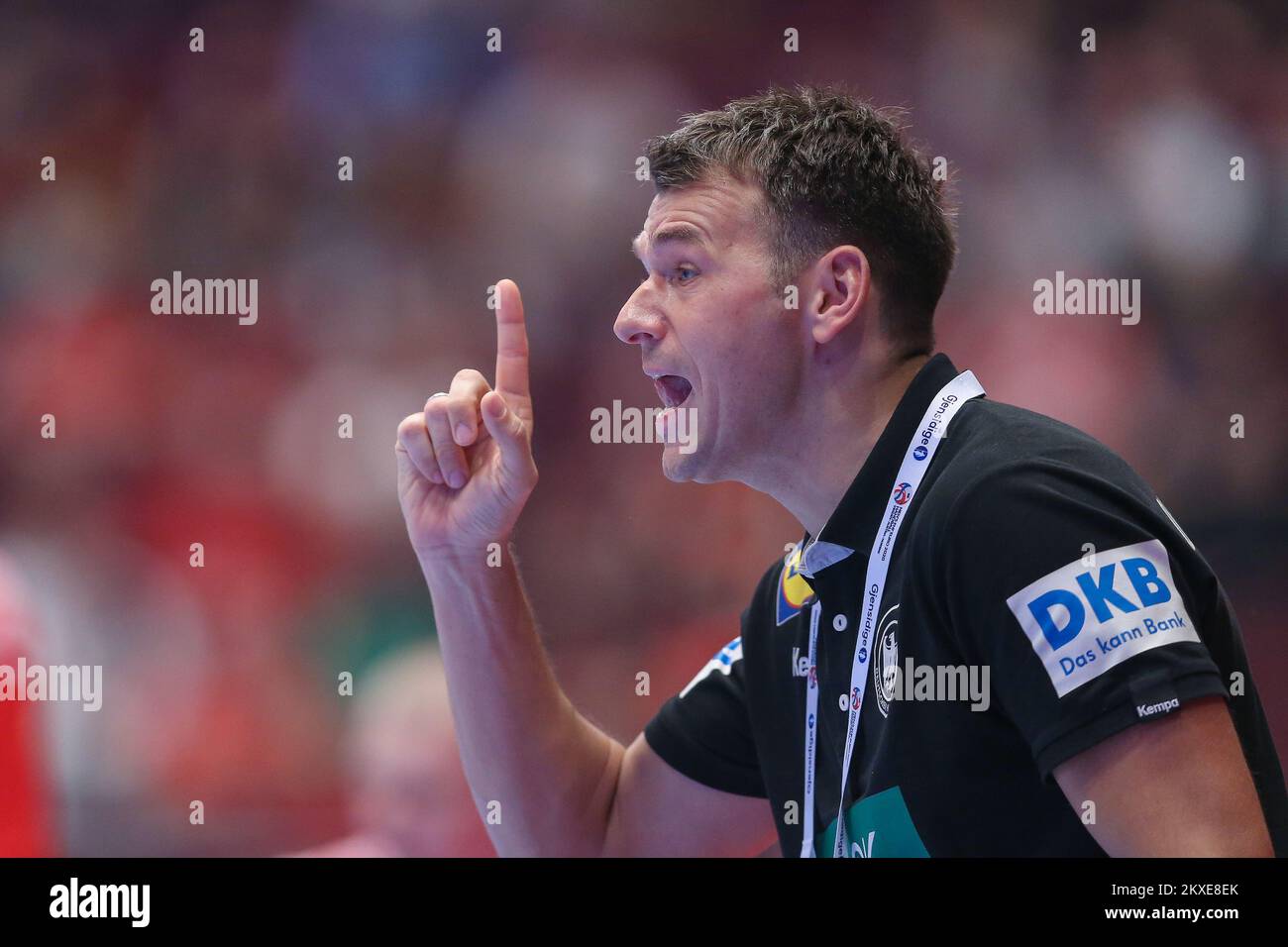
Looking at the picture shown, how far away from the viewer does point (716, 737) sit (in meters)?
2.21

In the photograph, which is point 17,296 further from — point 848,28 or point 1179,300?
point 1179,300

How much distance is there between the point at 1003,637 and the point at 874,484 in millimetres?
454

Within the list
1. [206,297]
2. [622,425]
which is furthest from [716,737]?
[206,297]

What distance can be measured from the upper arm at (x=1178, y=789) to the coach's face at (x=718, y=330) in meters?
0.84

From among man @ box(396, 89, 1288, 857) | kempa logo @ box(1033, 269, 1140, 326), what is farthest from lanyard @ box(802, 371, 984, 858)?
kempa logo @ box(1033, 269, 1140, 326)

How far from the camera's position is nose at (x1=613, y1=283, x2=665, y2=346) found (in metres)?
2.06

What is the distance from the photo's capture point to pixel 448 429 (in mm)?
2064

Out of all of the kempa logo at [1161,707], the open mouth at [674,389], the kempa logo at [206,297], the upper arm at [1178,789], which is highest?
the kempa logo at [206,297]

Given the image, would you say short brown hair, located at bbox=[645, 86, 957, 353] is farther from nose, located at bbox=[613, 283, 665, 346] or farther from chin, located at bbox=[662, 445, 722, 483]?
chin, located at bbox=[662, 445, 722, 483]

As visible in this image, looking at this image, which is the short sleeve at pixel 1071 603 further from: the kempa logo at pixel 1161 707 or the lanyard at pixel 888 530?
the lanyard at pixel 888 530

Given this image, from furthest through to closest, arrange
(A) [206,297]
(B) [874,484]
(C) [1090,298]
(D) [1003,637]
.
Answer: (A) [206,297] < (C) [1090,298] < (B) [874,484] < (D) [1003,637]

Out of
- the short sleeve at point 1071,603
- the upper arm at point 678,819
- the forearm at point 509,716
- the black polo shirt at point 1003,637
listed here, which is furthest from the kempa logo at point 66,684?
the short sleeve at point 1071,603

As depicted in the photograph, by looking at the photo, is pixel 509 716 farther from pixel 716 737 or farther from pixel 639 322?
pixel 639 322
